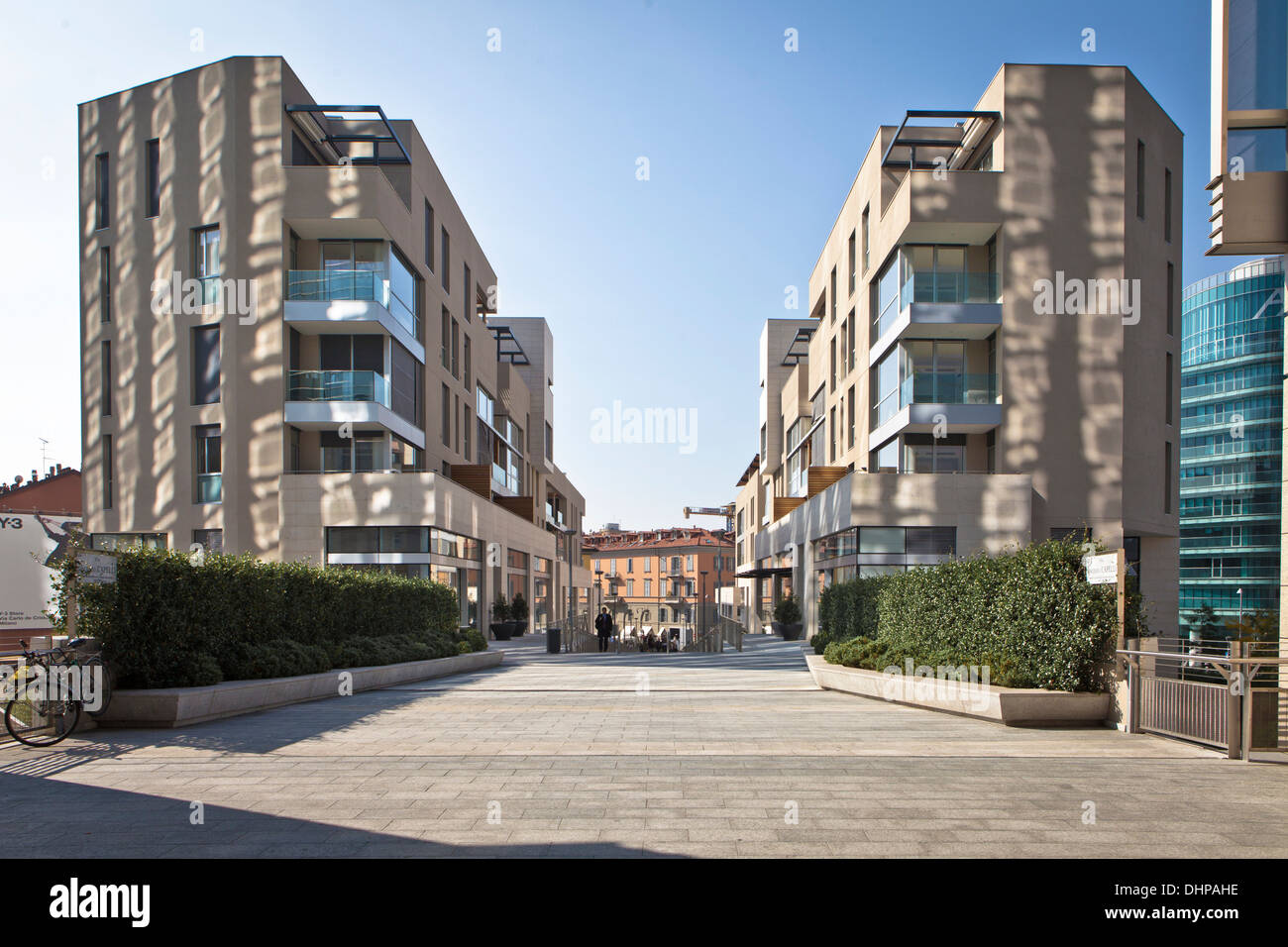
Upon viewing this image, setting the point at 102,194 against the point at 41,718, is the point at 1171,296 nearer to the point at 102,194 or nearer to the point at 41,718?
the point at 41,718

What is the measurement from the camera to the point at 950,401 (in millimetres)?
29172

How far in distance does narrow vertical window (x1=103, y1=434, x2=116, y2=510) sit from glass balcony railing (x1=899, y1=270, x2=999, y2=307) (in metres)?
26.7

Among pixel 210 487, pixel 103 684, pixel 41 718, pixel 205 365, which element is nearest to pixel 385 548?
pixel 210 487

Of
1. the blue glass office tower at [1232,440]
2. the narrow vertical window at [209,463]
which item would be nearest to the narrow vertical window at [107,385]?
the narrow vertical window at [209,463]

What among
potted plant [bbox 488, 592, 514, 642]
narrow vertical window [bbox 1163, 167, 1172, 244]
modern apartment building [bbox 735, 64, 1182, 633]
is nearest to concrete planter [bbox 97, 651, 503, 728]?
modern apartment building [bbox 735, 64, 1182, 633]

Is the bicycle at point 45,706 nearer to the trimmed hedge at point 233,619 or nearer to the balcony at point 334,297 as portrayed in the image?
the trimmed hedge at point 233,619

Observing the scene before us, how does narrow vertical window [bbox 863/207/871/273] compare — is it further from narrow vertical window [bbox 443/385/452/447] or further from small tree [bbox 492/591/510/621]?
small tree [bbox 492/591/510/621]

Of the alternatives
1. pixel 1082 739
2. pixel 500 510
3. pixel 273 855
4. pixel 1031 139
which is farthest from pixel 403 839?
pixel 500 510

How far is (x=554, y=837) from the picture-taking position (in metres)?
6.34

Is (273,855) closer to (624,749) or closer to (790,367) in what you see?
(624,749)

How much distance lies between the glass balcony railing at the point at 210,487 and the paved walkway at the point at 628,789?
1712 centimetres

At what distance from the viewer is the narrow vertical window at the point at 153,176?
95.2 ft

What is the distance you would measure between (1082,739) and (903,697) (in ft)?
13.1

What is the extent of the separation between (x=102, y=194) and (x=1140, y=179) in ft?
118
